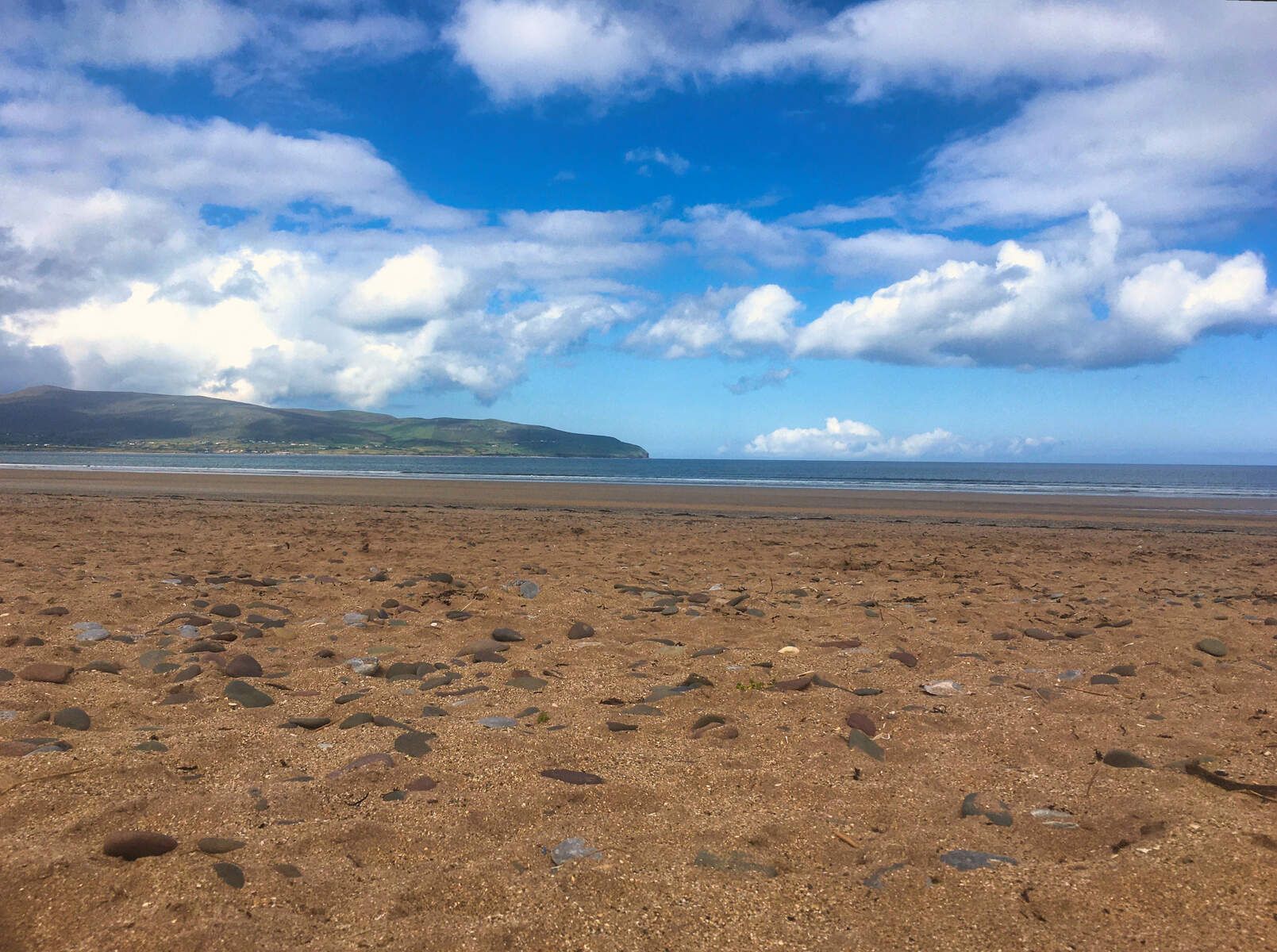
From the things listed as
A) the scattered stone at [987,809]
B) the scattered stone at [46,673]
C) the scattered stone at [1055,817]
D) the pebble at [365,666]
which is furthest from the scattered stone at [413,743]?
the scattered stone at [1055,817]

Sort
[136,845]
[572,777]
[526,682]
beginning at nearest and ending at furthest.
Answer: [136,845] < [572,777] < [526,682]

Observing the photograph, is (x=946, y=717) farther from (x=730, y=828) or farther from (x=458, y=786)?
(x=458, y=786)

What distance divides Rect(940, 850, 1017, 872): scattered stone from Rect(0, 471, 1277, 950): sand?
40 mm

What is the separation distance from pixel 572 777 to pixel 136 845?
178 centimetres

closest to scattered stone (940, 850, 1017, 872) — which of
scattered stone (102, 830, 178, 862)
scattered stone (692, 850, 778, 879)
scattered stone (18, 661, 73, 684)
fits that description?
scattered stone (692, 850, 778, 879)

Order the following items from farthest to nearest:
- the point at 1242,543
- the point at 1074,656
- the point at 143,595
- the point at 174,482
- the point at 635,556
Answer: the point at 174,482 → the point at 1242,543 → the point at 635,556 → the point at 143,595 → the point at 1074,656

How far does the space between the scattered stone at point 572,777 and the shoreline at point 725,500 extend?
60.2 feet

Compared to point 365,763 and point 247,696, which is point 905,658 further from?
point 247,696

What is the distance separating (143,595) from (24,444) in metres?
171

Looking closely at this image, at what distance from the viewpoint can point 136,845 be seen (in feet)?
9.29

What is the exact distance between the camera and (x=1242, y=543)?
1522 centimetres

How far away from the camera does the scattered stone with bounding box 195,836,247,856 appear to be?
289cm

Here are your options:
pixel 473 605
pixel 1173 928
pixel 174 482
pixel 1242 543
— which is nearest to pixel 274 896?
pixel 1173 928

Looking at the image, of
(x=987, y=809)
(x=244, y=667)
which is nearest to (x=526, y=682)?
(x=244, y=667)
